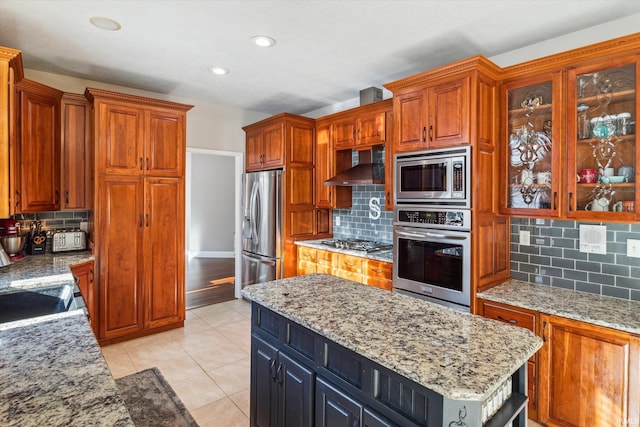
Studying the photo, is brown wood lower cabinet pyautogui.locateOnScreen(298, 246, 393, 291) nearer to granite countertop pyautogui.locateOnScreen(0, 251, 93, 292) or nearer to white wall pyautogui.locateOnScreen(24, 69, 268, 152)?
white wall pyautogui.locateOnScreen(24, 69, 268, 152)

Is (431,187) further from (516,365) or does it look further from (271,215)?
(271,215)

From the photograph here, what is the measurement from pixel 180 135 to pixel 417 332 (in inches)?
134

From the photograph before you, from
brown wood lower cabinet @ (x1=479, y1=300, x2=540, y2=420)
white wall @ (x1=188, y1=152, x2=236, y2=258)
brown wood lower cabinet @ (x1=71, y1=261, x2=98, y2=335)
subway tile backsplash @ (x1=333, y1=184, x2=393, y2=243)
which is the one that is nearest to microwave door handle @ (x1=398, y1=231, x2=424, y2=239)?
brown wood lower cabinet @ (x1=479, y1=300, x2=540, y2=420)

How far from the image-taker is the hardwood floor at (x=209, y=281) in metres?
5.08

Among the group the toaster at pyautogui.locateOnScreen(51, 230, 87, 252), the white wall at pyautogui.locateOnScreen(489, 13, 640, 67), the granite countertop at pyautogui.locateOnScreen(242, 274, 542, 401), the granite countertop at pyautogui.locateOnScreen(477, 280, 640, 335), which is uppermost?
the white wall at pyautogui.locateOnScreen(489, 13, 640, 67)

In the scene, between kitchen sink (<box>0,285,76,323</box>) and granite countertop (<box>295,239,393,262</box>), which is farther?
granite countertop (<box>295,239,393,262</box>)

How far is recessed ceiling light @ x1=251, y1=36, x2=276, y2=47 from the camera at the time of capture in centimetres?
275

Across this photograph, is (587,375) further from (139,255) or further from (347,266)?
(139,255)

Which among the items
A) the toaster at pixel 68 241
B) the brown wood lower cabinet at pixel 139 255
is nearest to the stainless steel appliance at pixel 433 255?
the brown wood lower cabinet at pixel 139 255

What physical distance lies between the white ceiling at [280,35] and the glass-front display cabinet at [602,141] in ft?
1.53

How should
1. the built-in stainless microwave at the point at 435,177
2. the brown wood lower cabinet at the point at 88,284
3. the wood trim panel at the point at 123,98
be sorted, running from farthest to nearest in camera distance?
the wood trim panel at the point at 123,98, the brown wood lower cabinet at the point at 88,284, the built-in stainless microwave at the point at 435,177

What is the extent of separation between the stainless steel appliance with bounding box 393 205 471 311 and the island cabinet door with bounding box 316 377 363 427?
1.54 metres

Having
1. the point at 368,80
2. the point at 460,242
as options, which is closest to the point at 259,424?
the point at 460,242

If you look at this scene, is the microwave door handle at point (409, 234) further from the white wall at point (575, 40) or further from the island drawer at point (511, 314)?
the white wall at point (575, 40)
